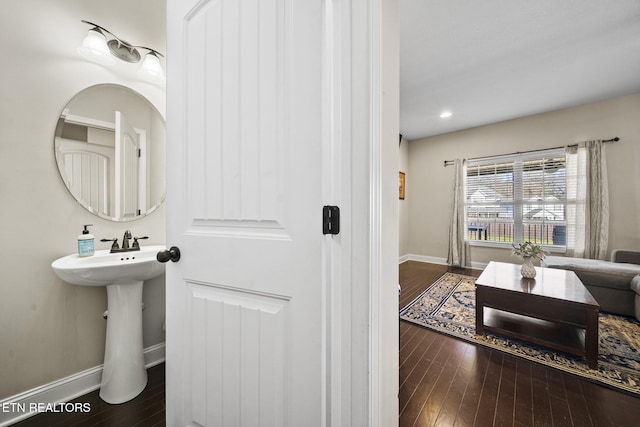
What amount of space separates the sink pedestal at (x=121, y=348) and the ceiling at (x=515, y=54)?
112 inches

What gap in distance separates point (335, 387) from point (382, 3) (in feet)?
3.54

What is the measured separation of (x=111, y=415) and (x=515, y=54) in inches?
170

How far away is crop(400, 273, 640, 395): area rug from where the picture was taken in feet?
5.47

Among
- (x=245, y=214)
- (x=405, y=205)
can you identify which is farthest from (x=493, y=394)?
(x=405, y=205)

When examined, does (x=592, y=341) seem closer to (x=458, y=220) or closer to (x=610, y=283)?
(x=610, y=283)

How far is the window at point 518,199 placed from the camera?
157 inches

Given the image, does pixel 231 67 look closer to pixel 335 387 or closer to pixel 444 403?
pixel 335 387

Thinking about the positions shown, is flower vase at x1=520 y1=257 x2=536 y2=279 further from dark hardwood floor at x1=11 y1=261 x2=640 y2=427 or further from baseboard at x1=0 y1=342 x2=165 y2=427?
baseboard at x1=0 y1=342 x2=165 y2=427

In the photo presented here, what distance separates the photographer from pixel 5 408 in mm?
1260

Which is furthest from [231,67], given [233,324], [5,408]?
[5,408]

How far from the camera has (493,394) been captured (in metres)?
1.52

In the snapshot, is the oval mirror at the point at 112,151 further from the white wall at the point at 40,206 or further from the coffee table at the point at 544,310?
the coffee table at the point at 544,310

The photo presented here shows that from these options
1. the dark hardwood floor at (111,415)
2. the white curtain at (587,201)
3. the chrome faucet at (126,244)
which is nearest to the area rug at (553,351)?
the white curtain at (587,201)

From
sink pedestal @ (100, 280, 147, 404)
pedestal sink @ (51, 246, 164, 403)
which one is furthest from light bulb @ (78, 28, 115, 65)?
sink pedestal @ (100, 280, 147, 404)
